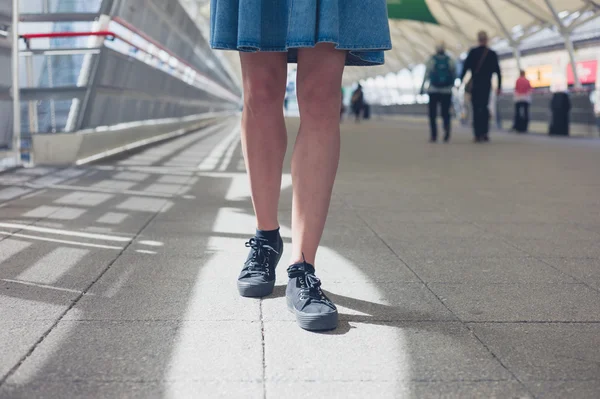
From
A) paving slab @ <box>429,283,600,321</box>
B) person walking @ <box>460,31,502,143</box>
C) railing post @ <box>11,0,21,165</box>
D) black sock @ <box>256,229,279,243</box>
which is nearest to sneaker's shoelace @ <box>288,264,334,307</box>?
black sock @ <box>256,229,279,243</box>

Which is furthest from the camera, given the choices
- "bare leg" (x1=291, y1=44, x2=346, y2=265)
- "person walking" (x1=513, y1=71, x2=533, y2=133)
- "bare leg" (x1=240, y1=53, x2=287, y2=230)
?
"person walking" (x1=513, y1=71, x2=533, y2=133)

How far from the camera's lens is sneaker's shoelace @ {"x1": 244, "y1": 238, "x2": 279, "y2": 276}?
2.64m

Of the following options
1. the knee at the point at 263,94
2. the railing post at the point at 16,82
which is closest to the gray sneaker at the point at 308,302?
the knee at the point at 263,94

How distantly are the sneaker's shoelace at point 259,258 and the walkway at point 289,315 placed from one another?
0.11m

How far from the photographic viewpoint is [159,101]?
1580cm

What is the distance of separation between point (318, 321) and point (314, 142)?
2.03 feet

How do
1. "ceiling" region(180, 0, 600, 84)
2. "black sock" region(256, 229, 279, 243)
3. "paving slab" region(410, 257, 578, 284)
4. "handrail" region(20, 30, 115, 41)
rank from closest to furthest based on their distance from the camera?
"black sock" region(256, 229, 279, 243) → "paving slab" region(410, 257, 578, 284) → "handrail" region(20, 30, 115, 41) → "ceiling" region(180, 0, 600, 84)

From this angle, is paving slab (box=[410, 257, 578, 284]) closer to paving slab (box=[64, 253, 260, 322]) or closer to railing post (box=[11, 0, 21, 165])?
paving slab (box=[64, 253, 260, 322])

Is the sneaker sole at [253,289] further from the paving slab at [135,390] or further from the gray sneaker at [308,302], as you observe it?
the paving slab at [135,390]

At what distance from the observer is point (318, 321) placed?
86.1 inches

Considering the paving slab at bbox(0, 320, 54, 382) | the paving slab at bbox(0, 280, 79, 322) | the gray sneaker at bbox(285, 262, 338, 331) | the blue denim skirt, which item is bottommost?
the paving slab at bbox(0, 280, 79, 322)

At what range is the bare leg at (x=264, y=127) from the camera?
254cm

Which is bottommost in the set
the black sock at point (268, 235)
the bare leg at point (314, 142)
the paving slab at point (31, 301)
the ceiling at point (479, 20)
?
the paving slab at point (31, 301)

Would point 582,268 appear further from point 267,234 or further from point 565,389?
point 565,389
